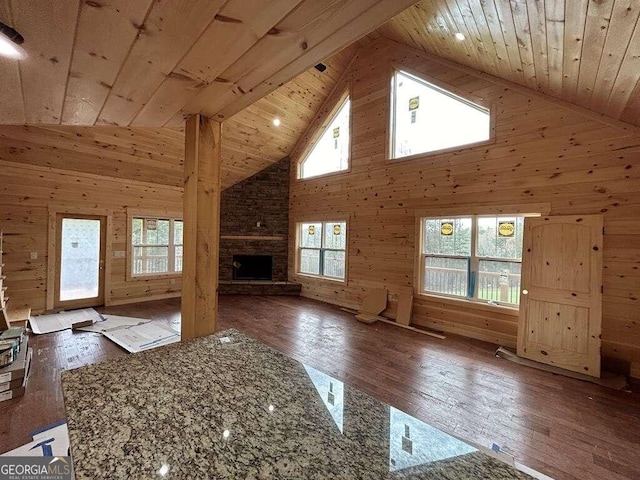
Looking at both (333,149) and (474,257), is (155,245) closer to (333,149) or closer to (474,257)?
(333,149)

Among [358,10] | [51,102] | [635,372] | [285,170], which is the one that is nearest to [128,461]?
[358,10]

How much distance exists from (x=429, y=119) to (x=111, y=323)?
646 cm

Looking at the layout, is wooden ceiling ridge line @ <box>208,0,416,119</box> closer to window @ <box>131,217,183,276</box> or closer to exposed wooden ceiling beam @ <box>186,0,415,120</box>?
exposed wooden ceiling beam @ <box>186,0,415,120</box>

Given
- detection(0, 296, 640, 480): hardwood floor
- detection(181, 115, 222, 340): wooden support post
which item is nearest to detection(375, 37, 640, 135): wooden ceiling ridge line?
detection(0, 296, 640, 480): hardwood floor

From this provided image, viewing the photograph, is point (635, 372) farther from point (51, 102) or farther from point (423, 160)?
point (51, 102)

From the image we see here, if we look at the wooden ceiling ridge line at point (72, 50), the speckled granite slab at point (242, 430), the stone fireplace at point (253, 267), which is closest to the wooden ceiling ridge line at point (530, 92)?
the speckled granite slab at point (242, 430)

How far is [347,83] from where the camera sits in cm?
615

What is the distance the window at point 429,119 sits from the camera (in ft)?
14.7

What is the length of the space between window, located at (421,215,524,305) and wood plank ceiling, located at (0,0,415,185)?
158 inches

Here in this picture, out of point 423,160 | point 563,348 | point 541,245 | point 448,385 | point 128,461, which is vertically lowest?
point 448,385

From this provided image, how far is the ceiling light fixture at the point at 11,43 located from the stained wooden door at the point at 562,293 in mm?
4872

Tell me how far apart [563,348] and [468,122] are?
3427 mm

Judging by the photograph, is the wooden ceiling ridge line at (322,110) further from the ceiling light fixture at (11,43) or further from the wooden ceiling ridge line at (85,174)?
the ceiling light fixture at (11,43)

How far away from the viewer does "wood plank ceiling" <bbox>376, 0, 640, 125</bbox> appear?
208 centimetres
